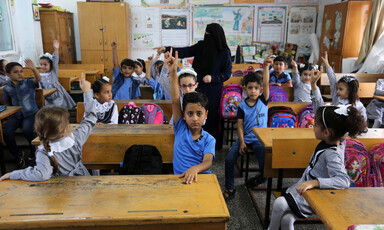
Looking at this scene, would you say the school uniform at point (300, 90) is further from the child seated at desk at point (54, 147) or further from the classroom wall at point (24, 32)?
the classroom wall at point (24, 32)

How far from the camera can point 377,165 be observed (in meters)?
1.61

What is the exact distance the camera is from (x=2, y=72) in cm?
376

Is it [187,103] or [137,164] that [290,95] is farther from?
[137,164]

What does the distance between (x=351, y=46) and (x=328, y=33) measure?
755 mm

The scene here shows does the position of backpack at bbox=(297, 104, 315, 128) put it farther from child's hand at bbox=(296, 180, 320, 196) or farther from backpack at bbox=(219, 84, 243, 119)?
child's hand at bbox=(296, 180, 320, 196)

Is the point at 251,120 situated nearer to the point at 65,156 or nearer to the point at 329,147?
the point at 329,147

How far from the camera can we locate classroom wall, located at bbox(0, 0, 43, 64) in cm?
537

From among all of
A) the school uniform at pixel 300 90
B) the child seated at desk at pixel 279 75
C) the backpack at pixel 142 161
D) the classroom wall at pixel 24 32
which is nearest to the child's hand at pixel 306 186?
the backpack at pixel 142 161

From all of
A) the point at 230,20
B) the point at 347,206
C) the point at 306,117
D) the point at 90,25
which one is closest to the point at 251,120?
the point at 306,117

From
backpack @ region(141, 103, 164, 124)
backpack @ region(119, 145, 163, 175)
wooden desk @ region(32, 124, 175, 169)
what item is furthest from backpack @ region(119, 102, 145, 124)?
backpack @ region(119, 145, 163, 175)

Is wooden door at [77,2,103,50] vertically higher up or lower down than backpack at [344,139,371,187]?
higher up

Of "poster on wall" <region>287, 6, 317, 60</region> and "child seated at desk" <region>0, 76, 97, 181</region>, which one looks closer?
"child seated at desk" <region>0, 76, 97, 181</region>

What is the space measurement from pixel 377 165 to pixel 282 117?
978 mm

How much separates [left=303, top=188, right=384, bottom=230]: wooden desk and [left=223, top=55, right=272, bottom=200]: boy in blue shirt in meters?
1.12
